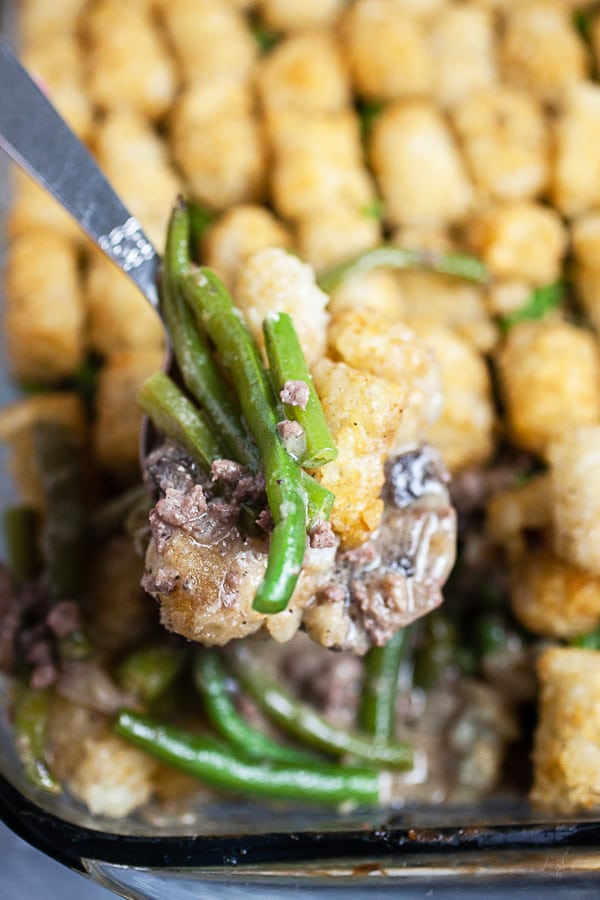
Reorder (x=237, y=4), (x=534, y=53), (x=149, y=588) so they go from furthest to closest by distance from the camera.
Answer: (x=237, y=4) < (x=534, y=53) < (x=149, y=588)

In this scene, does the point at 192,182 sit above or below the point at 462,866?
above

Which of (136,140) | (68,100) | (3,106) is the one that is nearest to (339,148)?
(136,140)

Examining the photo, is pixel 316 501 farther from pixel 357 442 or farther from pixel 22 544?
pixel 22 544

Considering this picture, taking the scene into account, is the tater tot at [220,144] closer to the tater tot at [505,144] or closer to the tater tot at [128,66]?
the tater tot at [128,66]

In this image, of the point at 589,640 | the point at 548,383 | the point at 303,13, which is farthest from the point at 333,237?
the point at 589,640

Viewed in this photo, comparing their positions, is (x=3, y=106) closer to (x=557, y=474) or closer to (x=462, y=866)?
(x=557, y=474)

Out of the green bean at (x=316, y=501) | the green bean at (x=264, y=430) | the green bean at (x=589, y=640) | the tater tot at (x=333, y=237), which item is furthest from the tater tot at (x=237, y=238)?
the green bean at (x=589, y=640)

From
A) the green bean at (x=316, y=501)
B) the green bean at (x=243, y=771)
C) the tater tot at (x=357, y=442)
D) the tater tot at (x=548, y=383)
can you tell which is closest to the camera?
the green bean at (x=316, y=501)
